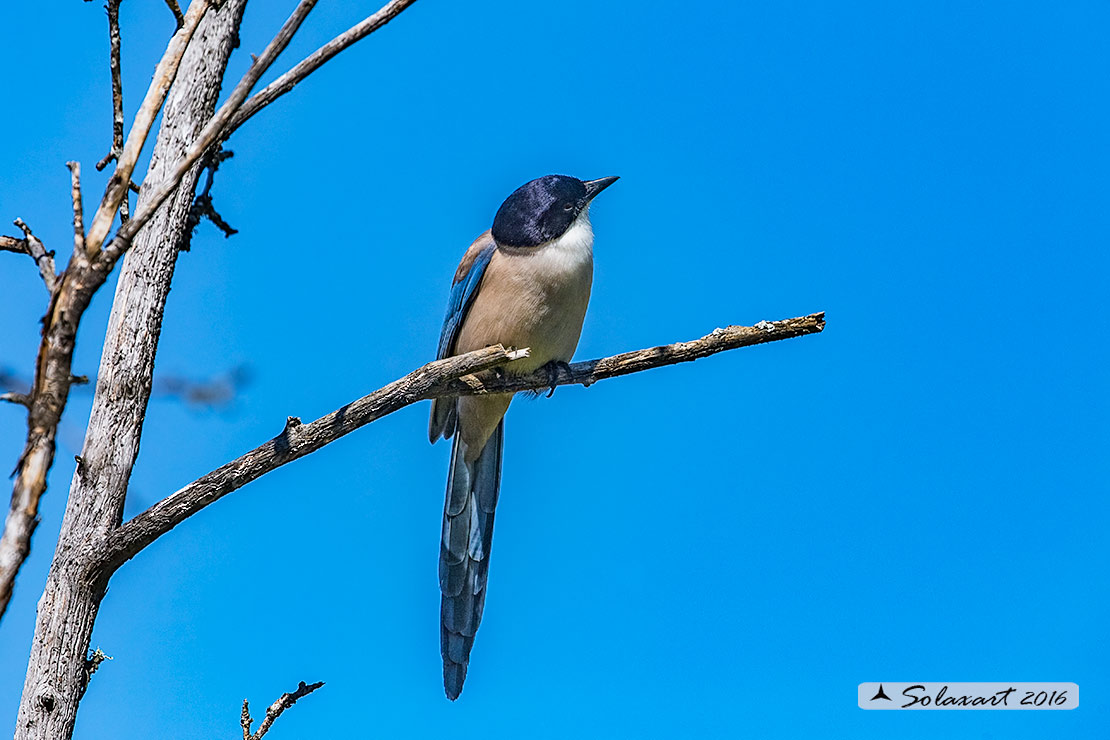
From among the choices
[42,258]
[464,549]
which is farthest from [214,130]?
[464,549]

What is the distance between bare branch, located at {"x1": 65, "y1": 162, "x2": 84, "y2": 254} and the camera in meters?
1.87

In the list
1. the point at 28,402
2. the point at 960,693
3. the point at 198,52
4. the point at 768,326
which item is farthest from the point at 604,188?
the point at 28,402

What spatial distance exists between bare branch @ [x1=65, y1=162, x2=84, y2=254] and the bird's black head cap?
2.34 metres

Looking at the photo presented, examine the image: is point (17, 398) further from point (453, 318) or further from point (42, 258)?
point (453, 318)

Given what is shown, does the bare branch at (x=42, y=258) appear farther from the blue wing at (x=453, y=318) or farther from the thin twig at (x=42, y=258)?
the blue wing at (x=453, y=318)

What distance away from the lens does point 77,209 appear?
1912mm

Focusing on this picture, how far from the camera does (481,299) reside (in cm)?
424

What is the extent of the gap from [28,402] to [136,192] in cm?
160

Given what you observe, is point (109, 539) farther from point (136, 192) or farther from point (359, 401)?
point (136, 192)

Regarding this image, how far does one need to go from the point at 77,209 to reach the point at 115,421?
1.15 m

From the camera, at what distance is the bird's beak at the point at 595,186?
434 cm

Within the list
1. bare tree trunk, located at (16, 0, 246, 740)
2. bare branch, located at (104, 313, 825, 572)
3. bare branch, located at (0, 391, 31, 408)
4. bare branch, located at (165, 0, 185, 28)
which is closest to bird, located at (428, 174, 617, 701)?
bare branch, located at (104, 313, 825, 572)

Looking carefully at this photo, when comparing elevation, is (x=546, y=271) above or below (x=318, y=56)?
above

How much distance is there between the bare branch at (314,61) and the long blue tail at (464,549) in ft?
8.27
